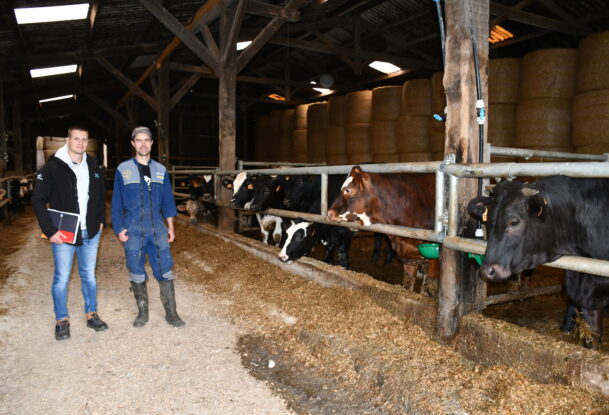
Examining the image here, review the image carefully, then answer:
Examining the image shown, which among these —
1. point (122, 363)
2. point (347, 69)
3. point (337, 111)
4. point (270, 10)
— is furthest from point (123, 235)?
point (347, 69)

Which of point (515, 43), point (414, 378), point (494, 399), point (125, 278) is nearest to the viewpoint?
point (494, 399)

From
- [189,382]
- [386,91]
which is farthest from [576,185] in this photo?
[386,91]

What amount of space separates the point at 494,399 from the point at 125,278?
4.29m

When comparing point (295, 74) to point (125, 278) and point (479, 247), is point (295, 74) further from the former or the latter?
point (479, 247)

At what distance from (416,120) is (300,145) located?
6116 millimetres

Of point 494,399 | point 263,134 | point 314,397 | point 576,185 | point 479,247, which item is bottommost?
point 314,397

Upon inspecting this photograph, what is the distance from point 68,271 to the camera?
3.43m

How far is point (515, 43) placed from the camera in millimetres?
10891

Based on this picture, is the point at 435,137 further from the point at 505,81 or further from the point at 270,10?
the point at 270,10

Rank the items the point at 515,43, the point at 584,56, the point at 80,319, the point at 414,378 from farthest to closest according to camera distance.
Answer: the point at 515,43 < the point at 584,56 < the point at 80,319 < the point at 414,378

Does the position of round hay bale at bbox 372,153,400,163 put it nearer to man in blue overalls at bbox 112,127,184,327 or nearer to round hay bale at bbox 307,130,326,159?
round hay bale at bbox 307,130,326,159

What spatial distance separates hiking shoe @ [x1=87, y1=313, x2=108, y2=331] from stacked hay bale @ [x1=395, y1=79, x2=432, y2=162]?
8.30 m

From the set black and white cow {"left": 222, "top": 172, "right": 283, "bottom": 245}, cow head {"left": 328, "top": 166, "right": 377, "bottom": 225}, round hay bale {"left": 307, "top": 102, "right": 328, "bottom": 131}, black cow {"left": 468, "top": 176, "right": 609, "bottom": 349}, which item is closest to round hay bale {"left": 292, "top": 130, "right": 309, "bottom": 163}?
round hay bale {"left": 307, "top": 102, "right": 328, "bottom": 131}

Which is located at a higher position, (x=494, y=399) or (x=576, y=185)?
(x=576, y=185)
